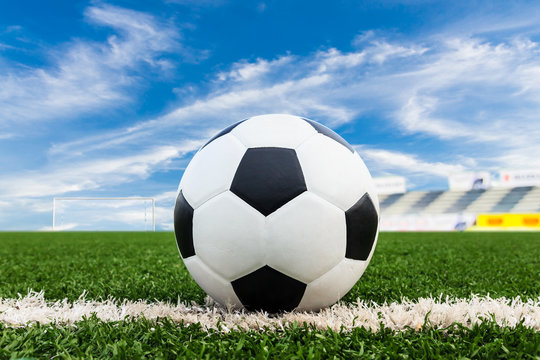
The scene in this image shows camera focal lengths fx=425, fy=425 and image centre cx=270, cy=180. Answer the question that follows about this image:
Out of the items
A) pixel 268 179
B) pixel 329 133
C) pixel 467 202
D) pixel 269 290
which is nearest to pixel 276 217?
A: pixel 268 179

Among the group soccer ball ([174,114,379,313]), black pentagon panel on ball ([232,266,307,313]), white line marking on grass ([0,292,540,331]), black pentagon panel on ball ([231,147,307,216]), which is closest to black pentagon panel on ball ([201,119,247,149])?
soccer ball ([174,114,379,313])

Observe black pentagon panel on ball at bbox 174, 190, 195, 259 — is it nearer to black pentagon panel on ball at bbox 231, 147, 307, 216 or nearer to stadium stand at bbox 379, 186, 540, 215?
black pentagon panel on ball at bbox 231, 147, 307, 216

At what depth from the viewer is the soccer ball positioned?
2.10 metres

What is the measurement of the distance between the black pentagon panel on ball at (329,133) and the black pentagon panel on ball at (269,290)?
0.83 metres

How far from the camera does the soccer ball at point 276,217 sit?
2102 mm

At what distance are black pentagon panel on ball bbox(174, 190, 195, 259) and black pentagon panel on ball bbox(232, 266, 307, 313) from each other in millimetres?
357

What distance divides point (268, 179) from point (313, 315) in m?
0.77

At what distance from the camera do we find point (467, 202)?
42.5 meters

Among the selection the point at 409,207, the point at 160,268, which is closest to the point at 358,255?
the point at 160,268

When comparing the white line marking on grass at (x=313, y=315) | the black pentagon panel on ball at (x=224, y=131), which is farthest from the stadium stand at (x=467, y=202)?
the black pentagon panel on ball at (x=224, y=131)

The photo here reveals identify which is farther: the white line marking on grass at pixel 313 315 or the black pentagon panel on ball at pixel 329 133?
the black pentagon panel on ball at pixel 329 133

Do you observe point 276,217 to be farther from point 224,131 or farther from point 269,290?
point 224,131

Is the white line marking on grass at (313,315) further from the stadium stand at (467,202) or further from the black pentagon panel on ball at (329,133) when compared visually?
the stadium stand at (467,202)

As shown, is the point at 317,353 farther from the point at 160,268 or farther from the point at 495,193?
the point at 495,193
